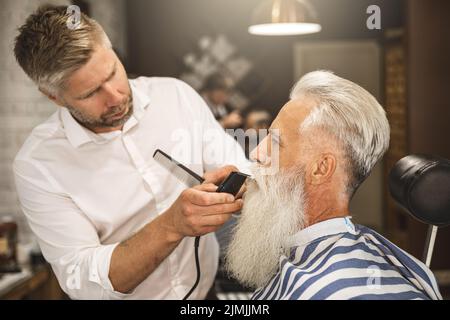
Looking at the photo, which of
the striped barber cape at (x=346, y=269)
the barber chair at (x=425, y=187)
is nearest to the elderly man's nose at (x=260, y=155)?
the striped barber cape at (x=346, y=269)

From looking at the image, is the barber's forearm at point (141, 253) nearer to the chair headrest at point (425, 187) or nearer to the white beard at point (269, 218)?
the white beard at point (269, 218)

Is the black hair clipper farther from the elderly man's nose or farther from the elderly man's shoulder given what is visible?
the elderly man's shoulder

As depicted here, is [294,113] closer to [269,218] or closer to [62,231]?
[269,218]

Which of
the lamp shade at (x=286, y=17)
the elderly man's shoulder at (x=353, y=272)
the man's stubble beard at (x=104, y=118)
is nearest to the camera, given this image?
the elderly man's shoulder at (x=353, y=272)

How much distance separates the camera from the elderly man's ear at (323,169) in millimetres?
1412

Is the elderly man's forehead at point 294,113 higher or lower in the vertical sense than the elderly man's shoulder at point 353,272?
higher

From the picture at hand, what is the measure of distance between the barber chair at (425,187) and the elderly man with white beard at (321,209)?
9cm

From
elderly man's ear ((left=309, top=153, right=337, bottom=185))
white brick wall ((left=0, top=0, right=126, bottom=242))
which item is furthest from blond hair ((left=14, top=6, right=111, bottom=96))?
elderly man's ear ((left=309, top=153, right=337, bottom=185))

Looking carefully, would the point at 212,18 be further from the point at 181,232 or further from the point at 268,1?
the point at 181,232

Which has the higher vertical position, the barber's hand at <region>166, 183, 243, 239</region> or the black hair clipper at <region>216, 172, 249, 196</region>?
the black hair clipper at <region>216, 172, 249, 196</region>

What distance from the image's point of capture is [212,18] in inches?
71.9

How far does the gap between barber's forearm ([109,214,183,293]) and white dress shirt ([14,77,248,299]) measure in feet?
0.10

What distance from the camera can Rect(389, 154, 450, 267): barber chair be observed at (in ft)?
4.35
